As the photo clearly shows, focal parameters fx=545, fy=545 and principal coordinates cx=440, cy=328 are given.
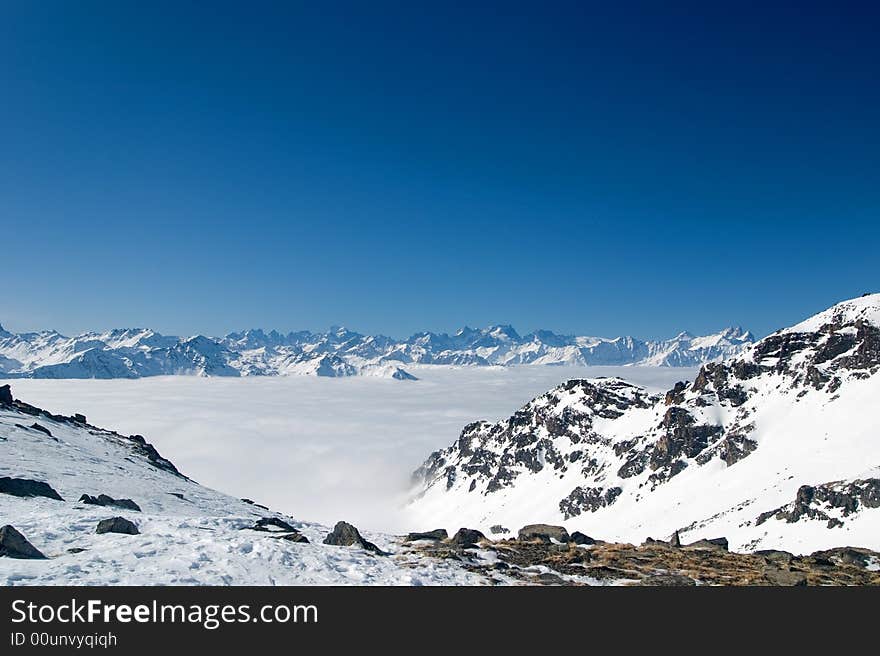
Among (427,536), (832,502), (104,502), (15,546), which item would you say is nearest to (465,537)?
(427,536)

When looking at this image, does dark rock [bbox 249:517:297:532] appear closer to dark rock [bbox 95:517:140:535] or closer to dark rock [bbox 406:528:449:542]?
dark rock [bbox 406:528:449:542]

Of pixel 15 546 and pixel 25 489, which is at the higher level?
pixel 25 489

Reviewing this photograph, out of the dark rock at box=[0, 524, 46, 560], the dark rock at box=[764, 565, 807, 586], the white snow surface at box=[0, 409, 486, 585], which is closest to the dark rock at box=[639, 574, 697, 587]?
the dark rock at box=[764, 565, 807, 586]

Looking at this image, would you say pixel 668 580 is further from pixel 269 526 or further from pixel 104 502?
pixel 104 502

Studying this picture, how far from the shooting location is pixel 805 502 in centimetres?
13112

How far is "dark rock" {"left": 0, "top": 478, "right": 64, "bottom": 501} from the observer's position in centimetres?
2716

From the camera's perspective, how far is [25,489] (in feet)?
91.4

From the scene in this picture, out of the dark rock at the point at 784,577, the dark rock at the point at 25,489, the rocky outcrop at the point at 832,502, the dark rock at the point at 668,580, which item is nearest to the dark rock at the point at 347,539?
the dark rock at the point at 668,580

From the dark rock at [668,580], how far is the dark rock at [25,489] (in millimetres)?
29064

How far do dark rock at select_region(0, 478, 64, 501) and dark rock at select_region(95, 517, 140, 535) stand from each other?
981 centimetres

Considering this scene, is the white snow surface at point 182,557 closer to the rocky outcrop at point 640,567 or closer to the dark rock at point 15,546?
the dark rock at point 15,546

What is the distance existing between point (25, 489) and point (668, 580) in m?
31.4
